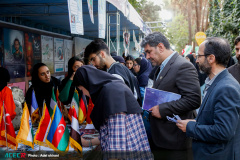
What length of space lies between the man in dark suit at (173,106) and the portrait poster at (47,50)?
5424 millimetres

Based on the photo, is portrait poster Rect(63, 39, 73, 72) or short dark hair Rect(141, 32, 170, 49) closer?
short dark hair Rect(141, 32, 170, 49)

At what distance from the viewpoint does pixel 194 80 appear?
2.28m

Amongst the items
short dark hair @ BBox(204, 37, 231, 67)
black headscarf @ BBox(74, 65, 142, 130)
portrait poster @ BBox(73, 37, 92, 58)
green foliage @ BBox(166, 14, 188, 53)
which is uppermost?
green foliage @ BBox(166, 14, 188, 53)

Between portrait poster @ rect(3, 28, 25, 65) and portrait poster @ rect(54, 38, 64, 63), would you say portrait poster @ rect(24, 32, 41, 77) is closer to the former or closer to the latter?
portrait poster @ rect(3, 28, 25, 65)

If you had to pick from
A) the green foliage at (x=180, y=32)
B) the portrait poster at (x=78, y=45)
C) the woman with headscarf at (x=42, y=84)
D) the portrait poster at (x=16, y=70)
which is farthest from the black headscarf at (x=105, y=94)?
the green foliage at (x=180, y=32)

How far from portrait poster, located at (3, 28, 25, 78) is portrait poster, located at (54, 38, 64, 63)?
1785mm

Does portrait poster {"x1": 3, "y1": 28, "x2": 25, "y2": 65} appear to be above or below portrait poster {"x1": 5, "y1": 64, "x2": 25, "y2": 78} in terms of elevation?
above

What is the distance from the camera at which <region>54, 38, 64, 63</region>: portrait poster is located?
7.86 meters

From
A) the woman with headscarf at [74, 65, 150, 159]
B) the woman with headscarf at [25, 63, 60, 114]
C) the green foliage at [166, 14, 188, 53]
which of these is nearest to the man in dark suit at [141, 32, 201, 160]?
the woman with headscarf at [74, 65, 150, 159]

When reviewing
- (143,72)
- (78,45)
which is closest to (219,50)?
(143,72)

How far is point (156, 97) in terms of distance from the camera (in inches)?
95.0

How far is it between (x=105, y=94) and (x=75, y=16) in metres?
1.29

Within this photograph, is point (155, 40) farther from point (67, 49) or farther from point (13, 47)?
point (67, 49)

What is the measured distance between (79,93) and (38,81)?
44.8 inches
